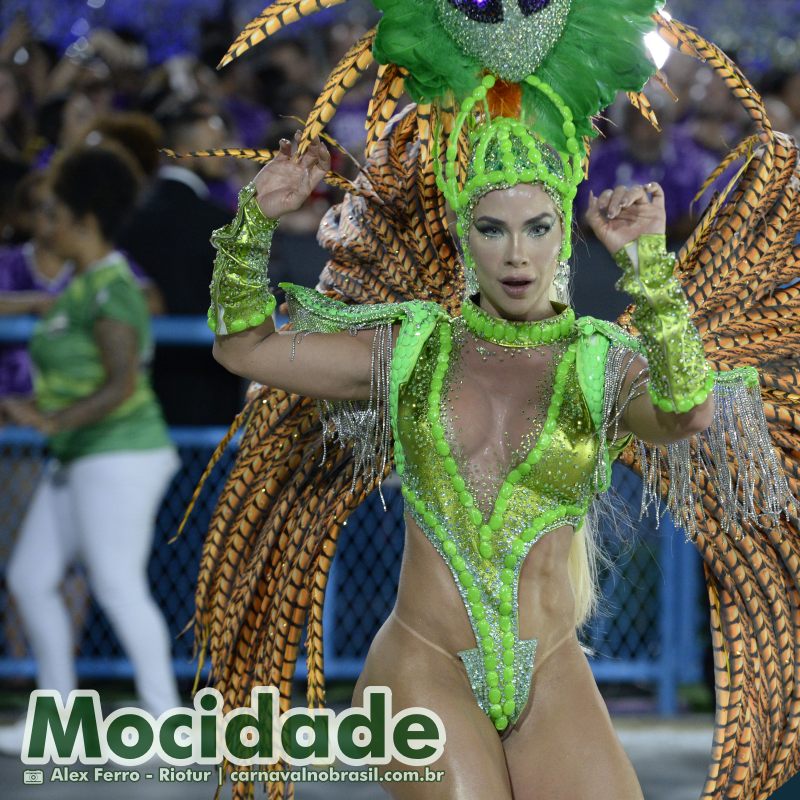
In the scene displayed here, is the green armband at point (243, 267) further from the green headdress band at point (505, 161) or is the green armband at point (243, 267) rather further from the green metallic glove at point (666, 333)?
the green metallic glove at point (666, 333)

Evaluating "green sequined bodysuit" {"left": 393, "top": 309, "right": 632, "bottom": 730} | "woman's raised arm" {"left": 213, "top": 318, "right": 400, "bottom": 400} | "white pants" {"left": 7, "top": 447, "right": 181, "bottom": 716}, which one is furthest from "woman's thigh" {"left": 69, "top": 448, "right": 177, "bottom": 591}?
"green sequined bodysuit" {"left": 393, "top": 309, "right": 632, "bottom": 730}

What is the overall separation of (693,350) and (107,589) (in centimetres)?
276

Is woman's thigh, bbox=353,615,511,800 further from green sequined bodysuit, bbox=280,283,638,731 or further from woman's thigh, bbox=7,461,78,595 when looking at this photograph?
woman's thigh, bbox=7,461,78,595

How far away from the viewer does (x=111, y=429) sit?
4.74m

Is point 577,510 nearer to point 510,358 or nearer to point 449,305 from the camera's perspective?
point 510,358

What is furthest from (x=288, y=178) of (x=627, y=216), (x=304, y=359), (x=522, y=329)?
(x=627, y=216)

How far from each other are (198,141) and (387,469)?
9.24 ft

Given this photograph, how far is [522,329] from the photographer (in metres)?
2.70

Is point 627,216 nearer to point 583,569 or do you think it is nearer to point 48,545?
point 583,569

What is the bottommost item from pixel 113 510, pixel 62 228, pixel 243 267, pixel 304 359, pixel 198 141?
pixel 113 510

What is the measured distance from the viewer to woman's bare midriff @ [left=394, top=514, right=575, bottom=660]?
267 cm

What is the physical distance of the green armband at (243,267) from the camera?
2621 mm

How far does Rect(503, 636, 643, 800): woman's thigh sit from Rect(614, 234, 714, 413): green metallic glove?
0.56 meters

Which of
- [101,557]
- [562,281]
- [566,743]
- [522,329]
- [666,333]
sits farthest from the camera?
[101,557]
